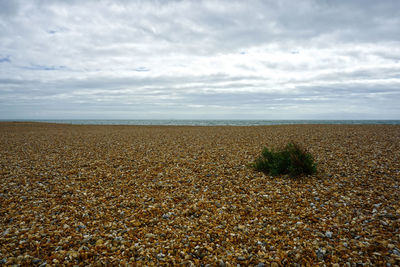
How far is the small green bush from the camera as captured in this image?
23.8 feet

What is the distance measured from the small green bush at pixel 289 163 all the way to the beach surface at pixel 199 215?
329mm

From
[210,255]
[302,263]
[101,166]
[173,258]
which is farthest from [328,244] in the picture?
[101,166]

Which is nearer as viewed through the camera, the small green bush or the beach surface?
the beach surface

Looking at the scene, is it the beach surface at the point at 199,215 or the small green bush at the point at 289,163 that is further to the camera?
the small green bush at the point at 289,163

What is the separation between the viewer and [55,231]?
4.29m

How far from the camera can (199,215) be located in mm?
4953

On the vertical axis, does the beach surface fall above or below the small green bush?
below

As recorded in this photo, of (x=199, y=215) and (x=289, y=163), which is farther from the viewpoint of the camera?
(x=289, y=163)

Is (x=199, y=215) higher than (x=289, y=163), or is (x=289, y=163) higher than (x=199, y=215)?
(x=289, y=163)

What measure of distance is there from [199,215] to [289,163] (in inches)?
161

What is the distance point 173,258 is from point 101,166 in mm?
6523

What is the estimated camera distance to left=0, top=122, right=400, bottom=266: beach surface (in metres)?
3.61

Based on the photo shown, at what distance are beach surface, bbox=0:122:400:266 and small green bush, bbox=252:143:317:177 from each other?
0.33m

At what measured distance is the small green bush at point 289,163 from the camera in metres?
7.25
